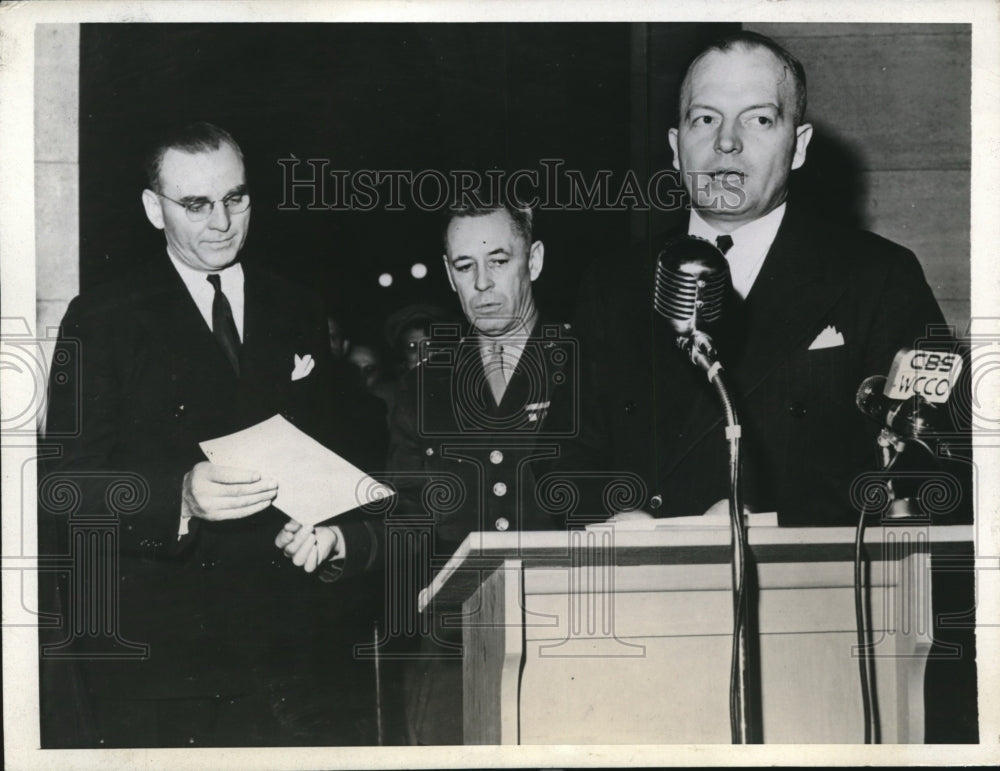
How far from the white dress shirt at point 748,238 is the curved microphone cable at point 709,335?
0.09 meters

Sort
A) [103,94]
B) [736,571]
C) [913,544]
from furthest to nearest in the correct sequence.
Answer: [103,94]
[913,544]
[736,571]

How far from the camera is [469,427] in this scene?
355 cm

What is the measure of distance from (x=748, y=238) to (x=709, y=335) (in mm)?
325

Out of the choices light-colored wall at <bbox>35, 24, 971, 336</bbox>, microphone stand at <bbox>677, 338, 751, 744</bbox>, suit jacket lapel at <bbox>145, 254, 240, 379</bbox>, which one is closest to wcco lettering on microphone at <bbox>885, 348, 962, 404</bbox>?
light-colored wall at <bbox>35, 24, 971, 336</bbox>

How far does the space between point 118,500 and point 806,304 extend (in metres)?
1.87

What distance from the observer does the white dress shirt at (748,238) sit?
11.8 feet

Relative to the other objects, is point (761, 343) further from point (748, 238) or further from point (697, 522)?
point (697, 522)

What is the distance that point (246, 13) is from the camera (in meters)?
3.65

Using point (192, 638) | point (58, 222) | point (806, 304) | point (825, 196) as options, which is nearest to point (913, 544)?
point (806, 304)

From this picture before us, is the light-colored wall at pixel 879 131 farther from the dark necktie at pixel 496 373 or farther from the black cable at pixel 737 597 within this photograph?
the dark necktie at pixel 496 373

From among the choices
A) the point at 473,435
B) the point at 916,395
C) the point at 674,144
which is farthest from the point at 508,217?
the point at 916,395

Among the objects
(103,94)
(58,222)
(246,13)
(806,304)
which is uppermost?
(246,13)

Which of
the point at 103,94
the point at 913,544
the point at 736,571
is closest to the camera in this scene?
the point at 736,571

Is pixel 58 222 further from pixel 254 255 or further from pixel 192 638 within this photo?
pixel 192 638
